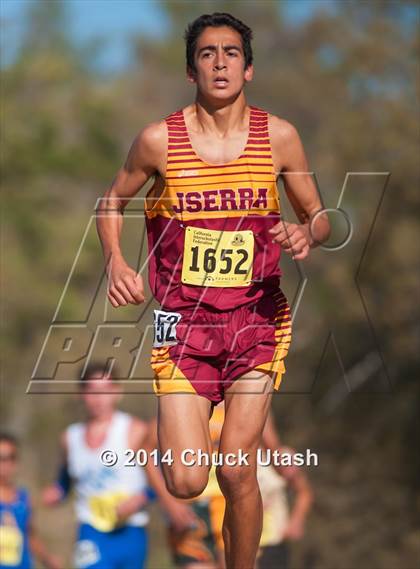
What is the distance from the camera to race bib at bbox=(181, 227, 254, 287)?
5.68 m

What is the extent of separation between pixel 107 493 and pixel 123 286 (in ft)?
14.3

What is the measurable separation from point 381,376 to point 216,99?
13203 mm

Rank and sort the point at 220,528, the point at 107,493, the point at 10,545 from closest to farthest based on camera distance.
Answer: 1. the point at 220,528
2. the point at 10,545
3. the point at 107,493

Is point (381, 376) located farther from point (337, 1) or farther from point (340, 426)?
point (337, 1)

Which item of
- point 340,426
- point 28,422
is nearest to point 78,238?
point 28,422

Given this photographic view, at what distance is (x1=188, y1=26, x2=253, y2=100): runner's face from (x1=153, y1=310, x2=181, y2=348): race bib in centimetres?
99

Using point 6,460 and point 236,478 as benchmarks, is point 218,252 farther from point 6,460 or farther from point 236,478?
point 6,460

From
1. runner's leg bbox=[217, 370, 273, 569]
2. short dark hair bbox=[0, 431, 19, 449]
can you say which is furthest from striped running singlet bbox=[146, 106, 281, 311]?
short dark hair bbox=[0, 431, 19, 449]

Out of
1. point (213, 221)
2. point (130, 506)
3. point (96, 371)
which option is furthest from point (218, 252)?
point (130, 506)

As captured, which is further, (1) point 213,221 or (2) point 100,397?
(2) point 100,397

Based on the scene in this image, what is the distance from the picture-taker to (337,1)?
69.5ft

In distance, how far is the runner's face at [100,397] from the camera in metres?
9.58

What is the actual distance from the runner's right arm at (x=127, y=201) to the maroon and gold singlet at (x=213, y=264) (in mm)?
66

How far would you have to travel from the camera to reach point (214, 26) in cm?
557
